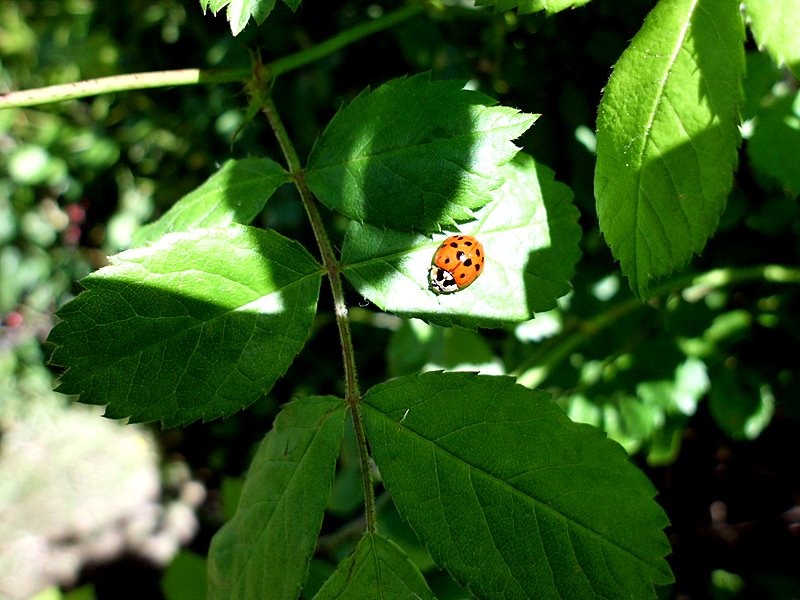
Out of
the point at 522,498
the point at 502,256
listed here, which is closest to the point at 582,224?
the point at 502,256

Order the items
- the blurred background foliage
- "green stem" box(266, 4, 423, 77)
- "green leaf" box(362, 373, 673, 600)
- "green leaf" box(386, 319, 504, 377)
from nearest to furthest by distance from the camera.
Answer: "green leaf" box(362, 373, 673, 600)
"green stem" box(266, 4, 423, 77)
the blurred background foliage
"green leaf" box(386, 319, 504, 377)

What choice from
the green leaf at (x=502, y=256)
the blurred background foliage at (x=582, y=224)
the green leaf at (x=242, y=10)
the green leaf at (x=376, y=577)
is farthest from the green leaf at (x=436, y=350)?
the green leaf at (x=242, y=10)

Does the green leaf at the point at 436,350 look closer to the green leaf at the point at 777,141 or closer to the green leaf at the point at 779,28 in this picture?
the green leaf at the point at 777,141

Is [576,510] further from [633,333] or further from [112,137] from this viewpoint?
[112,137]

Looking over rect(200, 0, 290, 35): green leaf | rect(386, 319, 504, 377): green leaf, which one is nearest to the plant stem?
rect(200, 0, 290, 35): green leaf

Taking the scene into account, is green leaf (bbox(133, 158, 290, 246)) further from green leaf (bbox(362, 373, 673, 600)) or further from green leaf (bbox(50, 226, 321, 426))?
green leaf (bbox(362, 373, 673, 600))

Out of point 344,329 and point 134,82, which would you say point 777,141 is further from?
point 134,82

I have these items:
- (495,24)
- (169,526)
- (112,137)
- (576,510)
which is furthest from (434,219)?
(169,526)
